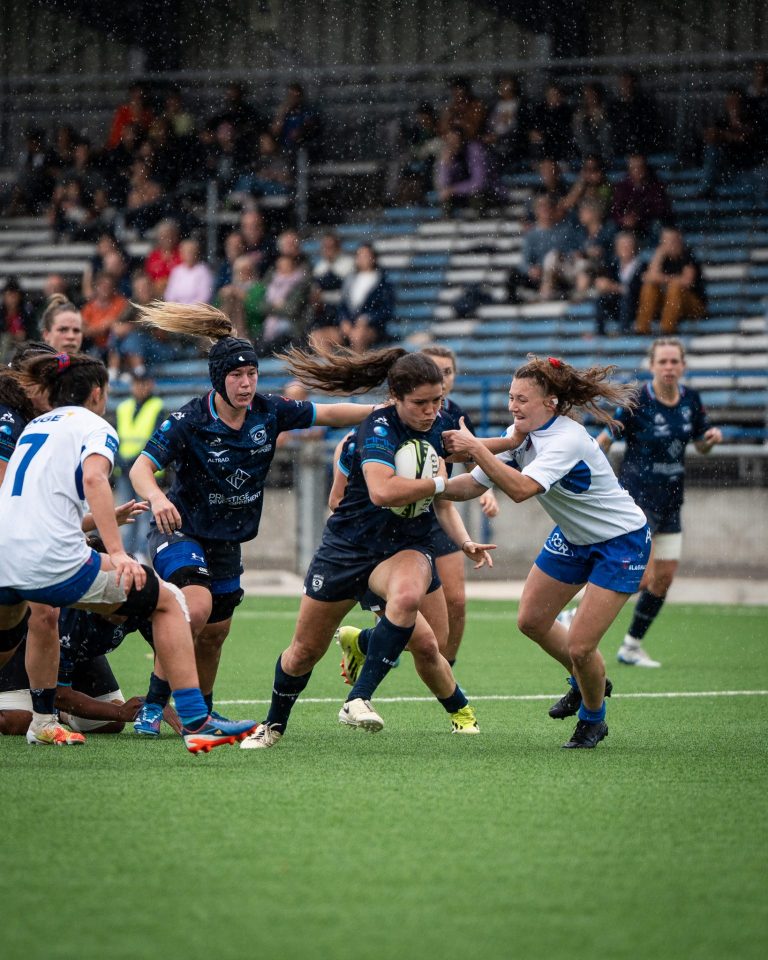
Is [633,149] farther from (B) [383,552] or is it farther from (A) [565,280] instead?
(B) [383,552]

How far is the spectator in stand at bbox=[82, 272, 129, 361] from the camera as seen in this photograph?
18.1 meters

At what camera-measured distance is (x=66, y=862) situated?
4.12m

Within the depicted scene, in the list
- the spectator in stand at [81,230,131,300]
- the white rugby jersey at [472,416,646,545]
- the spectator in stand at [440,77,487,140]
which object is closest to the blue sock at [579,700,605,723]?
the white rugby jersey at [472,416,646,545]

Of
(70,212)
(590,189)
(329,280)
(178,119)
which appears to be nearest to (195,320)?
(329,280)

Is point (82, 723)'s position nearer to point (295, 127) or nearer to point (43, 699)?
point (43, 699)

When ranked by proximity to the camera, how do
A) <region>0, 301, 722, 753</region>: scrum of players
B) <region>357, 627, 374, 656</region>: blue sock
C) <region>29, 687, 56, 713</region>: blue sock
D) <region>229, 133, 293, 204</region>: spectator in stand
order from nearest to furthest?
1. <region>0, 301, 722, 753</region>: scrum of players
2. <region>29, 687, 56, 713</region>: blue sock
3. <region>357, 627, 374, 656</region>: blue sock
4. <region>229, 133, 293, 204</region>: spectator in stand

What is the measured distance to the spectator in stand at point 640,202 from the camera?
17.9 meters

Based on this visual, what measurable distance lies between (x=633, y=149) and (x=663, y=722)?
1374 cm

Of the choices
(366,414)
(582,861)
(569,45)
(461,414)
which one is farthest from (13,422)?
(569,45)

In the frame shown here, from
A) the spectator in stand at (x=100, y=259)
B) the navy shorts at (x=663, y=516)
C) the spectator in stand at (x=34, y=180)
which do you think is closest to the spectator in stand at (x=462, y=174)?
the spectator in stand at (x=100, y=259)

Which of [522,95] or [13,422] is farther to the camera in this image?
[522,95]

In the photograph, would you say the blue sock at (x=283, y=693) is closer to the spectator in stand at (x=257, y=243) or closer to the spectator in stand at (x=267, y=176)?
the spectator in stand at (x=257, y=243)

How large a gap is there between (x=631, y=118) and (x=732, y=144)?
1345 millimetres

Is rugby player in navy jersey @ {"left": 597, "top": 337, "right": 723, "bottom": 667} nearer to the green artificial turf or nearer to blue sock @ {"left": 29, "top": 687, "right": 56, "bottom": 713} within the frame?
the green artificial turf
